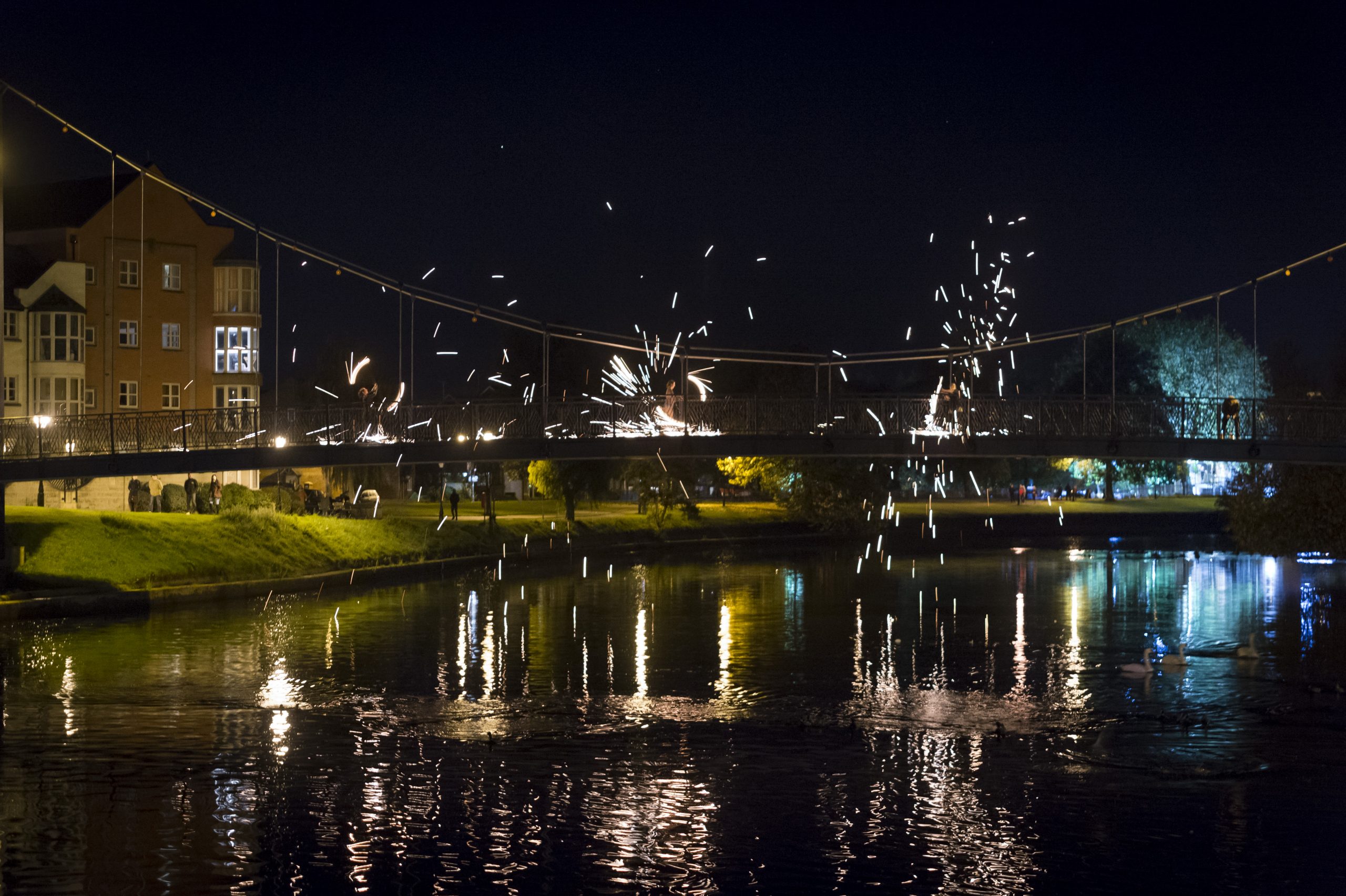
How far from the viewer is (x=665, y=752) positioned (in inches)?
1164

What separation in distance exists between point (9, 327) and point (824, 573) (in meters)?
35.8

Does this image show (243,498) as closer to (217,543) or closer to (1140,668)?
(217,543)

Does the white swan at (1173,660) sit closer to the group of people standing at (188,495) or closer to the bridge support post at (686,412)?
the bridge support post at (686,412)

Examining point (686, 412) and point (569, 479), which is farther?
point (569, 479)

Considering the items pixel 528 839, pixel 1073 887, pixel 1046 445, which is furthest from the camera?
pixel 1046 445

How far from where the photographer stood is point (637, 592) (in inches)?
2341

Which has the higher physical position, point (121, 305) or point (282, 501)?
point (121, 305)

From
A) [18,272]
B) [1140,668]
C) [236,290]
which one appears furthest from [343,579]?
[1140,668]

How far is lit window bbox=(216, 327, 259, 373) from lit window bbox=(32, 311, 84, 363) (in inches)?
279

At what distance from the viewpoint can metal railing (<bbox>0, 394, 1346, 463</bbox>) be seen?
161ft

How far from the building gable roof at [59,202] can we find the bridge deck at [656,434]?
20.0 meters

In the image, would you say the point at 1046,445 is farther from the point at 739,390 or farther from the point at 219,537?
the point at 739,390

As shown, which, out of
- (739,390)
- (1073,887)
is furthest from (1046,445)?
(739,390)

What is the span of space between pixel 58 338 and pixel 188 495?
11.6 metres
